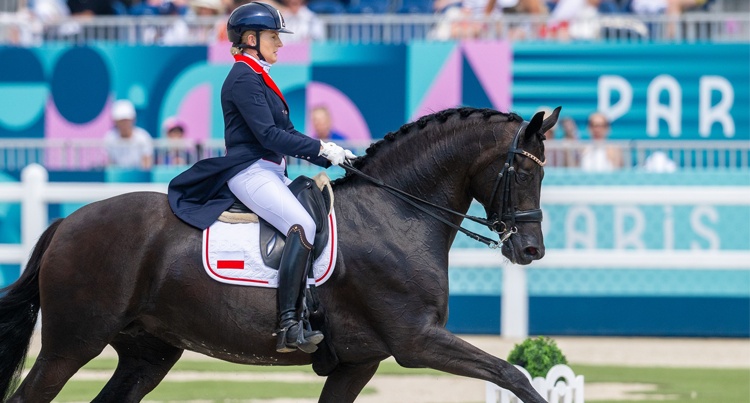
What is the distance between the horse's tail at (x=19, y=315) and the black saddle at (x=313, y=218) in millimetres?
1143

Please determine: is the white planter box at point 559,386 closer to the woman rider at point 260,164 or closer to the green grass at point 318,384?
the woman rider at point 260,164

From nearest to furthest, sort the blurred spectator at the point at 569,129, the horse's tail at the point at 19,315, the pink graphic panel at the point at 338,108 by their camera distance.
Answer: the horse's tail at the point at 19,315, the blurred spectator at the point at 569,129, the pink graphic panel at the point at 338,108

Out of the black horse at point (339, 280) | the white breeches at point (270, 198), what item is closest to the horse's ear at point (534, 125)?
the black horse at point (339, 280)

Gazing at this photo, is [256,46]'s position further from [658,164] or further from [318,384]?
[658,164]

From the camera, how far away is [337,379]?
6.54 metres

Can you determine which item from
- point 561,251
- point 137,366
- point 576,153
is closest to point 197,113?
point 576,153

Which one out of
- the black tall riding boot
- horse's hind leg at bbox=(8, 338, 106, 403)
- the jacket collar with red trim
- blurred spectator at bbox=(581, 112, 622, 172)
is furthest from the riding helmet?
blurred spectator at bbox=(581, 112, 622, 172)

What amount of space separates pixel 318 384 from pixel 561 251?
3244 mm

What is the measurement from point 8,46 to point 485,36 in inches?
213

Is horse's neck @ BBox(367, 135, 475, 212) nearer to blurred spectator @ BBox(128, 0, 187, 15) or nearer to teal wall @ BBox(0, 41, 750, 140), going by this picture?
teal wall @ BBox(0, 41, 750, 140)

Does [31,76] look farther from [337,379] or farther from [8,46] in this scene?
[337,379]

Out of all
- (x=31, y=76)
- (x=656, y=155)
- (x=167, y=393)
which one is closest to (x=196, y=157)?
(x=31, y=76)

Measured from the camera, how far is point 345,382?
6531mm

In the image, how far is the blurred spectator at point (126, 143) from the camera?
1242 centimetres
